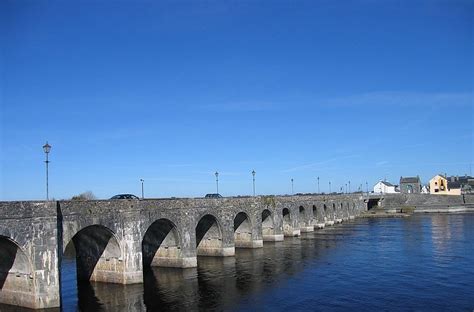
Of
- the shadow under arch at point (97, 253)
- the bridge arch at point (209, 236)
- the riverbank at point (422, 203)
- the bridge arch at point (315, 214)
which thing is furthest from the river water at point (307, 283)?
the riverbank at point (422, 203)

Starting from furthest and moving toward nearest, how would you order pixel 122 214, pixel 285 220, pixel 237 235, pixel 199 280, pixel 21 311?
pixel 285 220
pixel 237 235
pixel 199 280
pixel 122 214
pixel 21 311

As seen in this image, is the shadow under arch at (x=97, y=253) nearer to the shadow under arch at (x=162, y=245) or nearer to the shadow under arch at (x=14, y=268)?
the shadow under arch at (x=162, y=245)

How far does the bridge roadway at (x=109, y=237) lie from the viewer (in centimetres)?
3112

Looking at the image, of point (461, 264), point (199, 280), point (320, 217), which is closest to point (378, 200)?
point (320, 217)

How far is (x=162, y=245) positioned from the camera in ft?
163

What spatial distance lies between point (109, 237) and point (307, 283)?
18057 millimetres

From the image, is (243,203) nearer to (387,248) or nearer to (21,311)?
(387,248)

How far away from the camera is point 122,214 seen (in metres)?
40.3

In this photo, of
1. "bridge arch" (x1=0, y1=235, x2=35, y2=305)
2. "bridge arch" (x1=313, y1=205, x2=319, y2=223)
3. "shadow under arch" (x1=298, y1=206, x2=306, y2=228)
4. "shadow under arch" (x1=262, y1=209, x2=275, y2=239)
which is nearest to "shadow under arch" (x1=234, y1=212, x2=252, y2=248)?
"shadow under arch" (x1=262, y1=209, x2=275, y2=239)

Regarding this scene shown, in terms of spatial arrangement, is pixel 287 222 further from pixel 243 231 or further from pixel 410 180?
pixel 410 180

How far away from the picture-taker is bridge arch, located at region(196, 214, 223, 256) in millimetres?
55606

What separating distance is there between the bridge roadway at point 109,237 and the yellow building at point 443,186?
115 metres

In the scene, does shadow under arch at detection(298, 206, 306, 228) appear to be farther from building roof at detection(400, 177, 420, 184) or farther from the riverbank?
building roof at detection(400, 177, 420, 184)

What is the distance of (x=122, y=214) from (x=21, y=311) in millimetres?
11464
